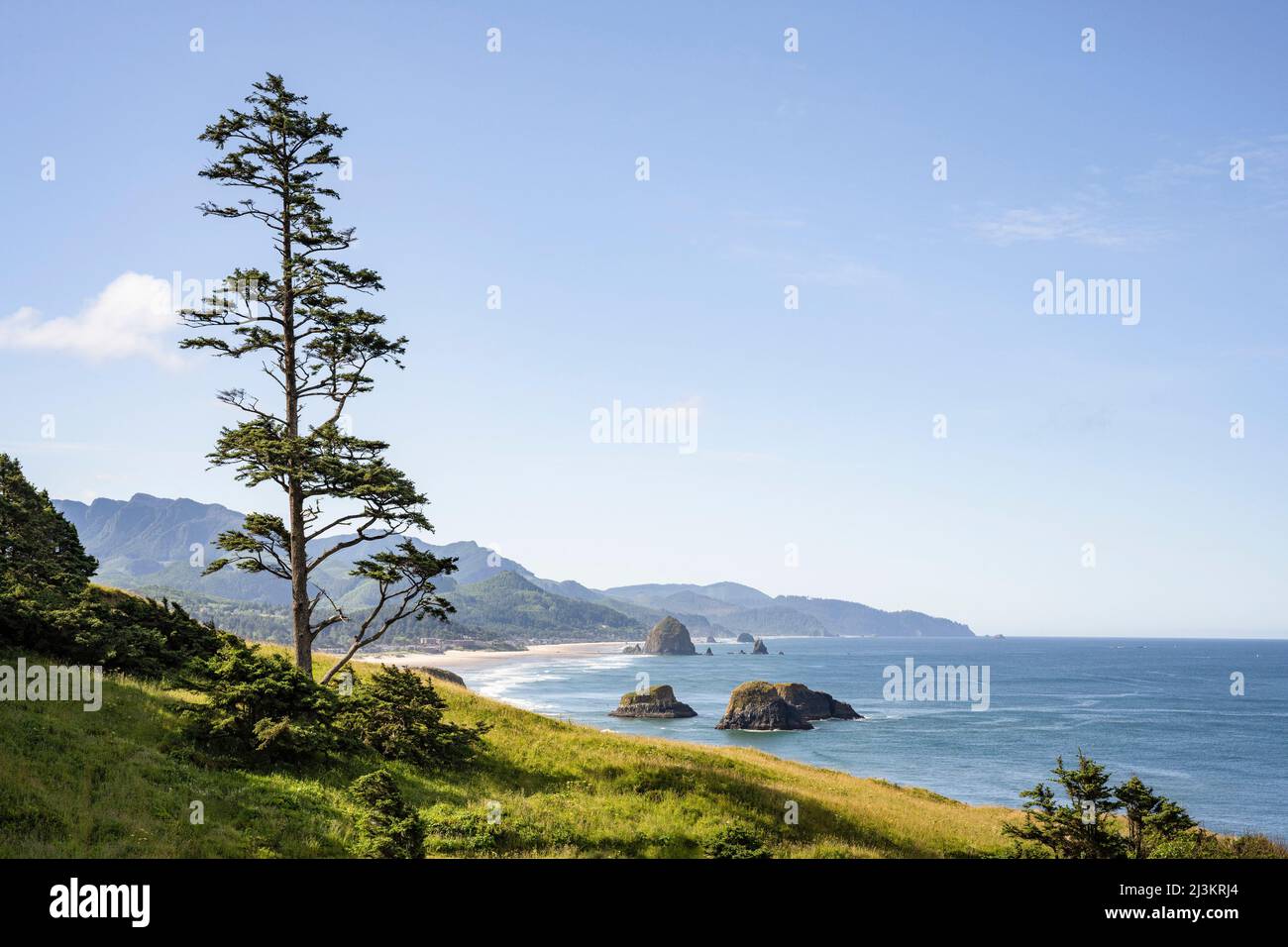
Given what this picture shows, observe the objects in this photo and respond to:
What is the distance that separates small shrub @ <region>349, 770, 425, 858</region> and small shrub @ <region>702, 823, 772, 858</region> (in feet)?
19.8

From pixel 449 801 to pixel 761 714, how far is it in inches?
4002

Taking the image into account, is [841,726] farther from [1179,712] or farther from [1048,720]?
[1179,712]

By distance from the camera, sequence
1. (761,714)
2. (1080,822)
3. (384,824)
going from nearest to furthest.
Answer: (384,824)
(1080,822)
(761,714)

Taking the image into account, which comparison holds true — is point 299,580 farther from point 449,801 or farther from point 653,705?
point 653,705

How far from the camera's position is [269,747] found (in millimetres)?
18266

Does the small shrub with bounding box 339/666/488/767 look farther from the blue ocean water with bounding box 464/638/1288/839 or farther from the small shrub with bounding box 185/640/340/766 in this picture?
the blue ocean water with bounding box 464/638/1288/839

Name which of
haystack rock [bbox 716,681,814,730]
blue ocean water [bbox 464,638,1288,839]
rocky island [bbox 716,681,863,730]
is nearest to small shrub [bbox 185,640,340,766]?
blue ocean water [bbox 464,638,1288,839]

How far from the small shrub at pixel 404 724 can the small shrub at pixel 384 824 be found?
5297 millimetres

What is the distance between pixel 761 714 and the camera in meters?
115

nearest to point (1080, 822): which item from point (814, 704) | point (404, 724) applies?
point (404, 724)

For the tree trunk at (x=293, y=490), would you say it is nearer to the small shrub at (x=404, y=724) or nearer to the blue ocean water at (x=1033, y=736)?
the small shrub at (x=404, y=724)
